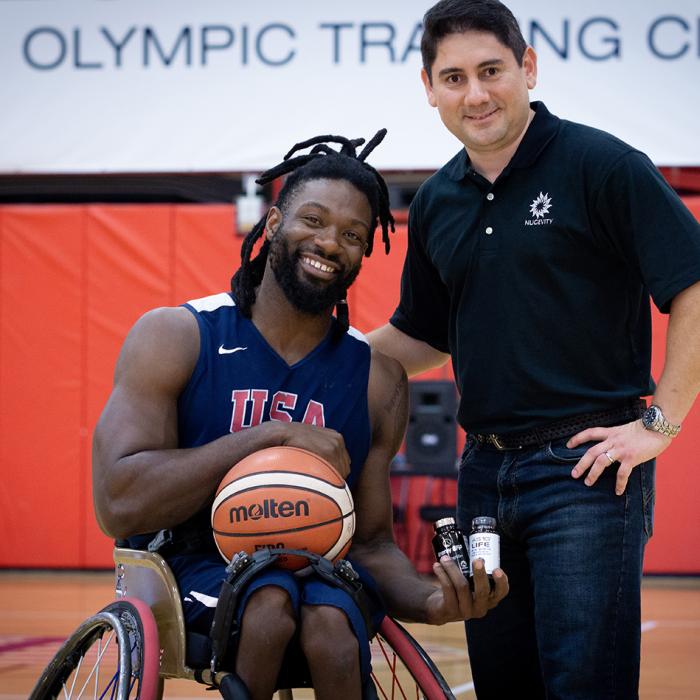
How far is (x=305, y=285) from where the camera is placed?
2.88 m

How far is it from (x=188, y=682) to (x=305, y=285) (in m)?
3.04

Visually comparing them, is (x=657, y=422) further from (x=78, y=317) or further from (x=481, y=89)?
(x=78, y=317)

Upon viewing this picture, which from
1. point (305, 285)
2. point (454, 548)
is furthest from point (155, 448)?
point (454, 548)

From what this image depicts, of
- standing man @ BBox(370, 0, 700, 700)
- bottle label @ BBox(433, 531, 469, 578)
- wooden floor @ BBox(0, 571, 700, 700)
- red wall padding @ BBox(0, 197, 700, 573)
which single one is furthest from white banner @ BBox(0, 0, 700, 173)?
bottle label @ BBox(433, 531, 469, 578)

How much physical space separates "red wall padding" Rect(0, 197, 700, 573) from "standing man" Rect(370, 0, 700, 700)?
19.9ft

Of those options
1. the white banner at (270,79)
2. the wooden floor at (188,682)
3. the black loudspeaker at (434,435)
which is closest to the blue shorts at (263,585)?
the wooden floor at (188,682)

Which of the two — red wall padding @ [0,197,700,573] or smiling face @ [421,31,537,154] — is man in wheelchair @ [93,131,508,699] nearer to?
smiling face @ [421,31,537,154]

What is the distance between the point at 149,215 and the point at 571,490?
687 centimetres

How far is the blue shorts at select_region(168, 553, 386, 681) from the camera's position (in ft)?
7.83

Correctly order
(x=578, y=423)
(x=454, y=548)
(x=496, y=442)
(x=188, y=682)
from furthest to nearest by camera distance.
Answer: (x=188, y=682)
(x=496, y=442)
(x=578, y=423)
(x=454, y=548)

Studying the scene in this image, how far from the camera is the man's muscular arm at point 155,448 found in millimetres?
2545

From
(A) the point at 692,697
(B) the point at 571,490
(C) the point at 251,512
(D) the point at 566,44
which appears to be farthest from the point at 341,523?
(D) the point at 566,44

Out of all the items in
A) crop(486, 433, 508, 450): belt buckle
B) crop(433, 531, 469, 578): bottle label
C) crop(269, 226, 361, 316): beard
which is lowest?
crop(433, 531, 469, 578): bottle label

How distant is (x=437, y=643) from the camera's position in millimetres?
6215
